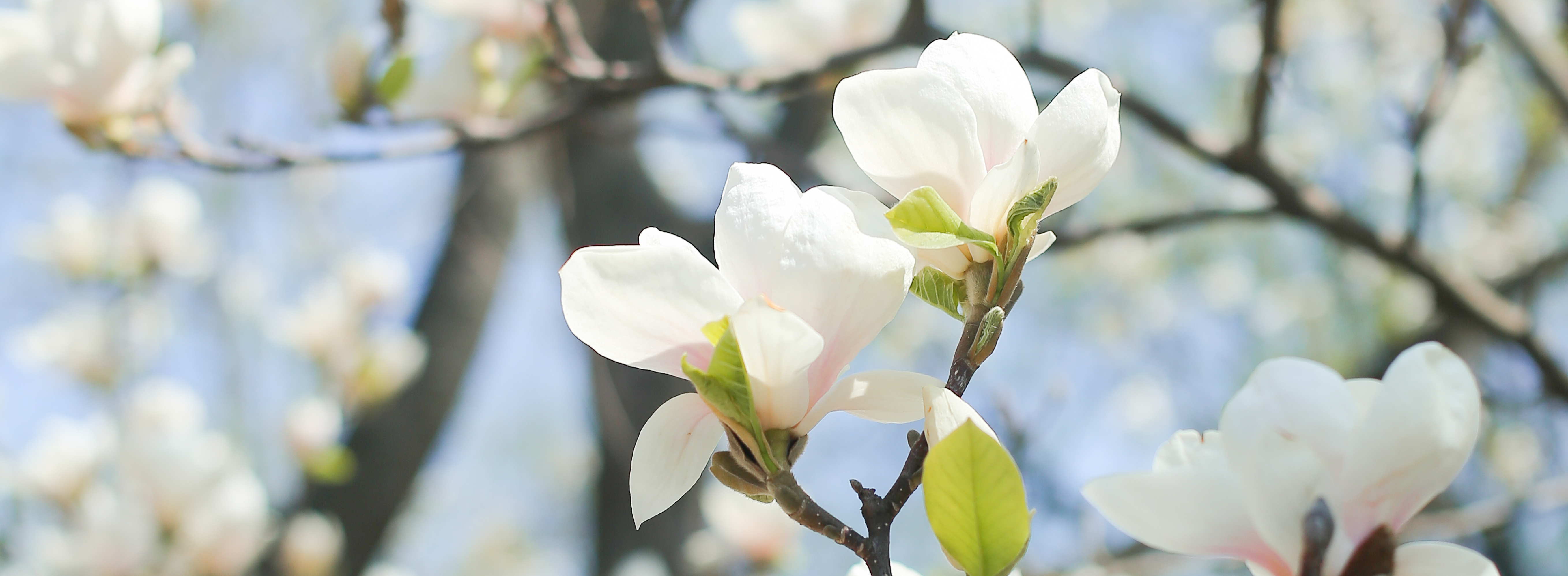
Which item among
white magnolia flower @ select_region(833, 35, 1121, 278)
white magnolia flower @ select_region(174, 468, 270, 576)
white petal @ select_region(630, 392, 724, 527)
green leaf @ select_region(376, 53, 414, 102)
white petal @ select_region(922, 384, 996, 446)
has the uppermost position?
white magnolia flower @ select_region(833, 35, 1121, 278)

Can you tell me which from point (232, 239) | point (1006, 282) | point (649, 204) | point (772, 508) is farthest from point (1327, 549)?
point (232, 239)

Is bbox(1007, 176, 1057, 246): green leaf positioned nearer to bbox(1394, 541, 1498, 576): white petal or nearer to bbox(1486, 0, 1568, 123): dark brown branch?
bbox(1394, 541, 1498, 576): white petal

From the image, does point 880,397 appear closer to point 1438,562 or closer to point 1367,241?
point 1438,562

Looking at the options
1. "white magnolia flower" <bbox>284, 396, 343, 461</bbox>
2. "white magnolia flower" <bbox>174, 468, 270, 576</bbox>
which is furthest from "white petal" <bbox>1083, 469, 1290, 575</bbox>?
"white magnolia flower" <bbox>284, 396, 343, 461</bbox>

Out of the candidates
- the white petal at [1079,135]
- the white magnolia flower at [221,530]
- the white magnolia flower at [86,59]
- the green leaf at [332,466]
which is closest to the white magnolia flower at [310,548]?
the green leaf at [332,466]

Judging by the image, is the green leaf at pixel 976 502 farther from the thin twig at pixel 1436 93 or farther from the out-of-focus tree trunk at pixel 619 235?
the out-of-focus tree trunk at pixel 619 235

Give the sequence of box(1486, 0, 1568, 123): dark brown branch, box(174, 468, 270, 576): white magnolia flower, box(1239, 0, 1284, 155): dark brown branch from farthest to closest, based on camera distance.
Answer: box(174, 468, 270, 576): white magnolia flower, box(1486, 0, 1568, 123): dark brown branch, box(1239, 0, 1284, 155): dark brown branch
